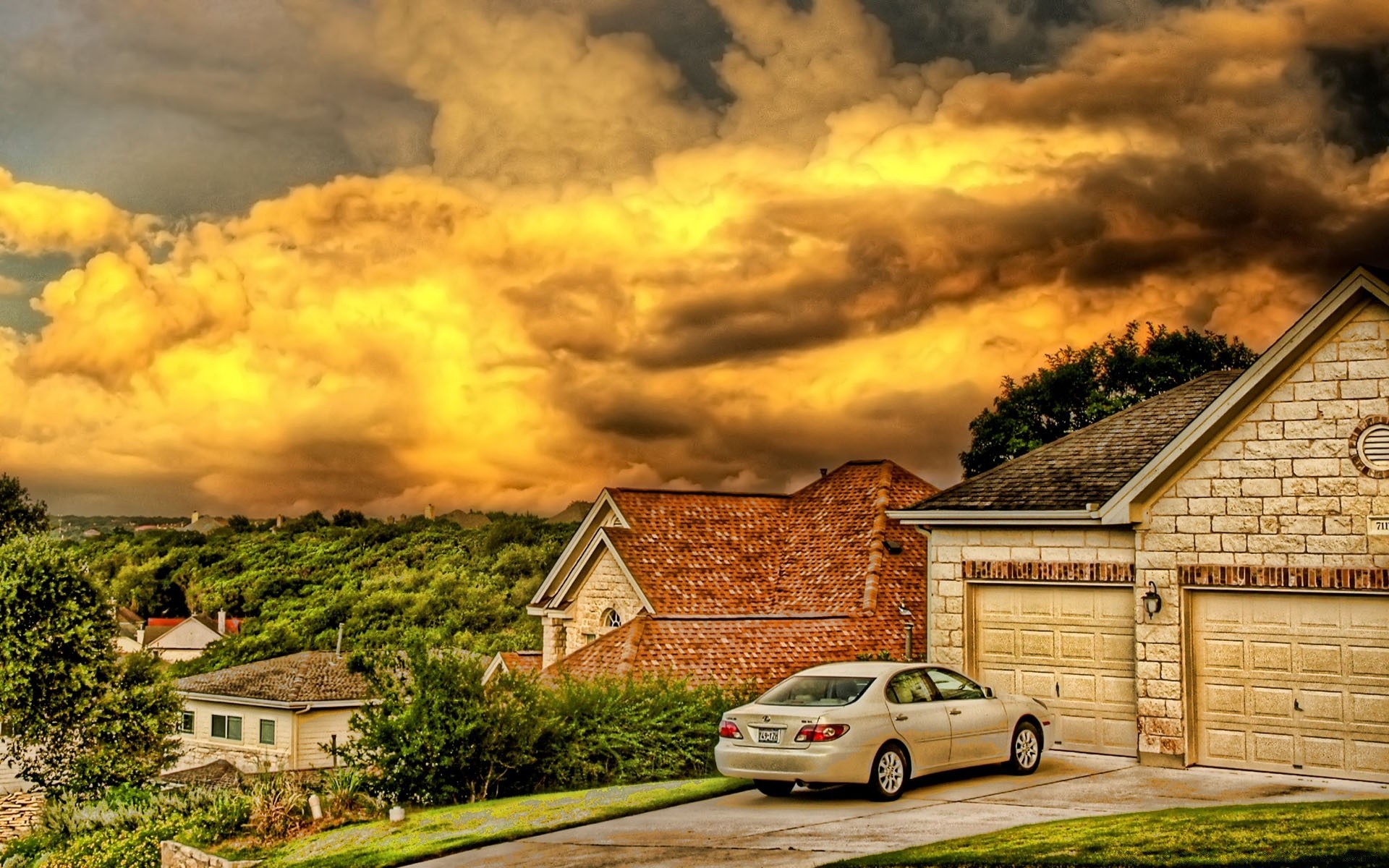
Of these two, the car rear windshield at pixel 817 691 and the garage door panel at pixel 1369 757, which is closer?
the car rear windshield at pixel 817 691

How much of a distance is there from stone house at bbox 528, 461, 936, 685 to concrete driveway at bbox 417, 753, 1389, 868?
7.89 m

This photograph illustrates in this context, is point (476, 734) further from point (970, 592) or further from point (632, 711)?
point (970, 592)

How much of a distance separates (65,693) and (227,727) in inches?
875

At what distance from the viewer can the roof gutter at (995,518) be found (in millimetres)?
19672

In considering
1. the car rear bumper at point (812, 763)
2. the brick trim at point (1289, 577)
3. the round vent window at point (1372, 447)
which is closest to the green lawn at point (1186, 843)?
the car rear bumper at point (812, 763)

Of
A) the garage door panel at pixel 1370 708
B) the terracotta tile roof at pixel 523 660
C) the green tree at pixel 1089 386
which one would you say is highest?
the green tree at pixel 1089 386

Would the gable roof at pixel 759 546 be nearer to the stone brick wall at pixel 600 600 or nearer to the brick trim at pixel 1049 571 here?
the stone brick wall at pixel 600 600

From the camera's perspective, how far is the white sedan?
15.6 metres

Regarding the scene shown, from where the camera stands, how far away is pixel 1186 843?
13.0 metres

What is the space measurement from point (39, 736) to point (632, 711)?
69.6ft

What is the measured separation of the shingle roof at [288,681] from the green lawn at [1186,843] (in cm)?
4225

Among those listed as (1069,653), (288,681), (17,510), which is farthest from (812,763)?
(17,510)

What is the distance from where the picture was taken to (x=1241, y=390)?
59.2 feet

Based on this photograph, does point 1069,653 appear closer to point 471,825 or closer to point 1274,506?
point 1274,506
